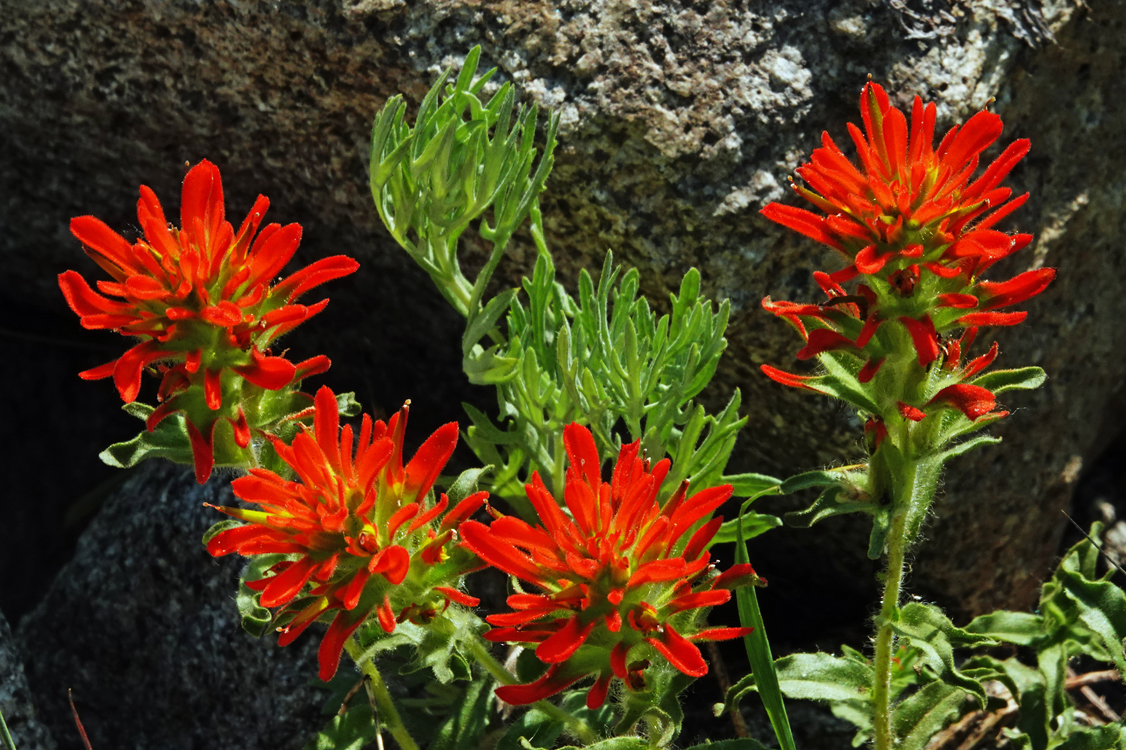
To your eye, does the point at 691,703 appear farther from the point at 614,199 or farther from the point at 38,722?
the point at 38,722

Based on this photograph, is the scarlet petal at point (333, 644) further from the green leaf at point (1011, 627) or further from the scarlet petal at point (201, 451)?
the green leaf at point (1011, 627)

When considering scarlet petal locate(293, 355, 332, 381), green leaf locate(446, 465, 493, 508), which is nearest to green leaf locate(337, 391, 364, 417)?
scarlet petal locate(293, 355, 332, 381)

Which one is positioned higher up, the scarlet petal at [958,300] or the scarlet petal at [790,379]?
the scarlet petal at [958,300]

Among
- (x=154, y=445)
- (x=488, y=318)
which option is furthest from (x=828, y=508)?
(x=154, y=445)

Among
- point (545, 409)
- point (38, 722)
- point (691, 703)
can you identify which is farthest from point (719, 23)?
point (38, 722)

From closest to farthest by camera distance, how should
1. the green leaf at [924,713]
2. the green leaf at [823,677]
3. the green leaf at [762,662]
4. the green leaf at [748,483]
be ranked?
the green leaf at [762,662] < the green leaf at [823,677] < the green leaf at [924,713] < the green leaf at [748,483]

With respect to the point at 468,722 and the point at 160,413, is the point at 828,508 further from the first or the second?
the point at 160,413

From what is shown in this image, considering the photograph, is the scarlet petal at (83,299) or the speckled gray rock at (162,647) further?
the speckled gray rock at (162,647)

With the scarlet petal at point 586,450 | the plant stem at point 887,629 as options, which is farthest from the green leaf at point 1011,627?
the scarlet petal at point 586,450
